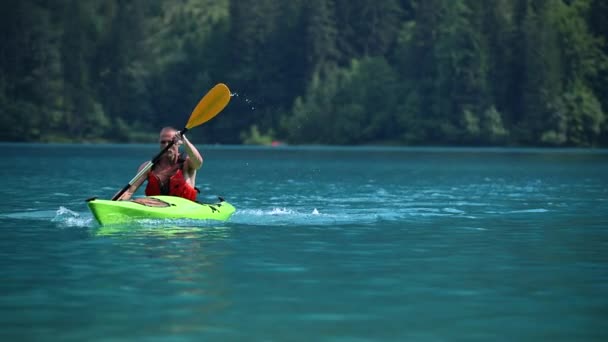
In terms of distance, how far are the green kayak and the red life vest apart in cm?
19

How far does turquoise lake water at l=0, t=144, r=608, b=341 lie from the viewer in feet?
30.2

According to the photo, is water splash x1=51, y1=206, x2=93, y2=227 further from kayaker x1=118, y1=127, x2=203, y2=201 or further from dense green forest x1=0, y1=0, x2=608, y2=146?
dense green forest x1=0, y1=0, x2=608, y2=146

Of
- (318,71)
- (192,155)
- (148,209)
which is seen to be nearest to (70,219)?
(148,209)

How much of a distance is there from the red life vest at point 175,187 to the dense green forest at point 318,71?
72438mm

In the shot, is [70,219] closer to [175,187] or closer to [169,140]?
[175,187]

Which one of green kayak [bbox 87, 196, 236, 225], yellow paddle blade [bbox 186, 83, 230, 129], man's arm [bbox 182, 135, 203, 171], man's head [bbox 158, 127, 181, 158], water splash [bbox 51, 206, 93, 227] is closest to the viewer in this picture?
green kayak [bbox 87, 196, 236, 225]

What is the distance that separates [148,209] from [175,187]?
34.3 inches

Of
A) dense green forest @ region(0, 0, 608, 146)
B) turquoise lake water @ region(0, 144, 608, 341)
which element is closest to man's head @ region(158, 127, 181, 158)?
turquoise lake water @ region(0, 144, 608, 341)

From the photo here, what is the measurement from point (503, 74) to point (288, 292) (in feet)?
279

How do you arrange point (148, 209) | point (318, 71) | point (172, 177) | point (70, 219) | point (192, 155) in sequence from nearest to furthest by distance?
point (148, 209) → point (192, 155) → point (172, 177) → point (70, 219) → point (318, 71)

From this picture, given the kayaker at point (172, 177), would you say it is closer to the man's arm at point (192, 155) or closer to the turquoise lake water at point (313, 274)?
the man's arm at point (192, 155)

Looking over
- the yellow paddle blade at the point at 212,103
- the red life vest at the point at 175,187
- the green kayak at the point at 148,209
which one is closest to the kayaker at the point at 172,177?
the red life vest at the point at 175,187

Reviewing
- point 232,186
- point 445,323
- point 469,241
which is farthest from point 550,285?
point 232,186

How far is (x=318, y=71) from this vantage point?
348ft
